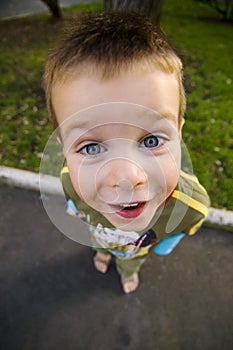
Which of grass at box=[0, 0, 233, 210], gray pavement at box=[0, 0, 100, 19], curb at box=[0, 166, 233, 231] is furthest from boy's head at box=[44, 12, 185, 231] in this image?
gray pavement at box=[0, 0, 100, 19]

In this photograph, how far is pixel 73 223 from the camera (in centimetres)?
148

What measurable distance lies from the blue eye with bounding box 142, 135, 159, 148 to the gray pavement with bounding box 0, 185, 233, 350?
4.55 ft

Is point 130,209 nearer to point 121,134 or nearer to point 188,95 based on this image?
point 121,134

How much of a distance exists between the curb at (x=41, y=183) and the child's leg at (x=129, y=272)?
64 cm

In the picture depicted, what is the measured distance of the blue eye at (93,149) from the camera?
87 cm

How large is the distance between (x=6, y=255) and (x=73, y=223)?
999 millimetres

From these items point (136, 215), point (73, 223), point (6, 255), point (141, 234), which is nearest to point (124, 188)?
point (136, 215)

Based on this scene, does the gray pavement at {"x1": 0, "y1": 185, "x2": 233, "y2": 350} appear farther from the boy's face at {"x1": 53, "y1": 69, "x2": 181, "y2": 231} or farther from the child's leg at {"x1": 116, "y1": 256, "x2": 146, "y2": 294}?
the boy's face at {"x1": 53, "y1": 69, "x2": 181, "y2": 231}

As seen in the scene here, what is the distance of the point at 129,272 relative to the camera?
192cm

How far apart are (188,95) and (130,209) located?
2.85m

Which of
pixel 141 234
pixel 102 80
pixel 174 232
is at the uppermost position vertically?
pixel 102 80

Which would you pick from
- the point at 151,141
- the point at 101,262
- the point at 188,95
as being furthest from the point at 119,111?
the point at 188,95

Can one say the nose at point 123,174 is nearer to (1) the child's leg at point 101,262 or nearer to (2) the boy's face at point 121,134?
(2) the boy's face at point 121,134

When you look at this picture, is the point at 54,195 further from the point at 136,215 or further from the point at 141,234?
the point at 136,215
